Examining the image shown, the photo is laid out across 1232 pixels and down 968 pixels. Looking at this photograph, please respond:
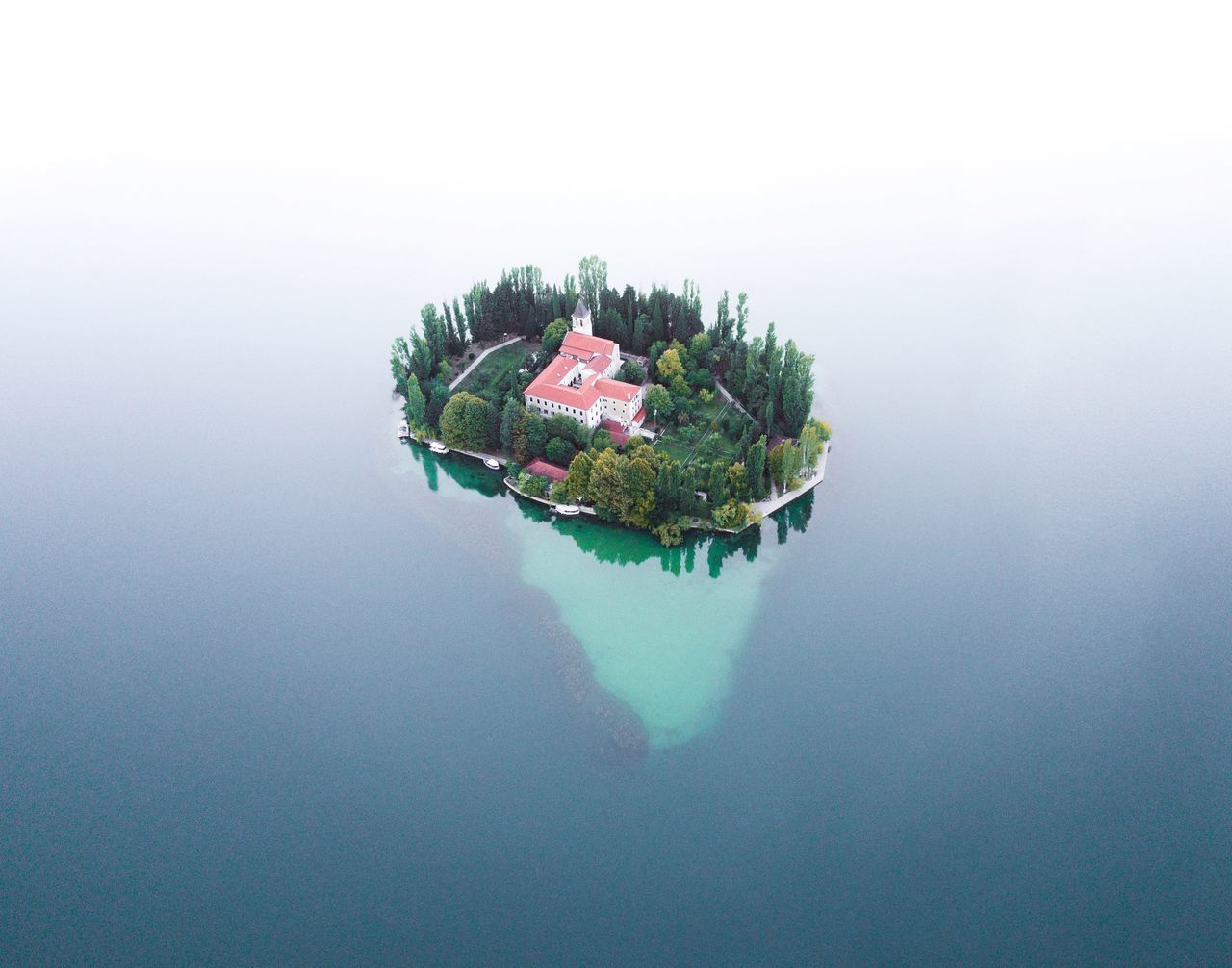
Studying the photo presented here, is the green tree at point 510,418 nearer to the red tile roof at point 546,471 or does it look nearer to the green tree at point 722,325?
the red tile roof at point 546,471

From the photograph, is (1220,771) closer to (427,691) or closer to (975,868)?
(975,868)

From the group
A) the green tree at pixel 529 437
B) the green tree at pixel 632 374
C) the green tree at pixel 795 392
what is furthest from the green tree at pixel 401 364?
the green tree at pixel 795 392

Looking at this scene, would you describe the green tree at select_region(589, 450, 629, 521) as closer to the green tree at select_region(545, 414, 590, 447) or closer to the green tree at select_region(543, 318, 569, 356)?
the green tree at select_region(545, 414, 590, 447)

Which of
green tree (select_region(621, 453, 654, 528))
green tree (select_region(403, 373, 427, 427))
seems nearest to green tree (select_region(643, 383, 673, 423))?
green tree (select_region(621, 453, 654, 528))

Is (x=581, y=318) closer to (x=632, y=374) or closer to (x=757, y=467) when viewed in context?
(x=632, y=374)

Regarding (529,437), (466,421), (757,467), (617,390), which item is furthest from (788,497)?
(466,421)
